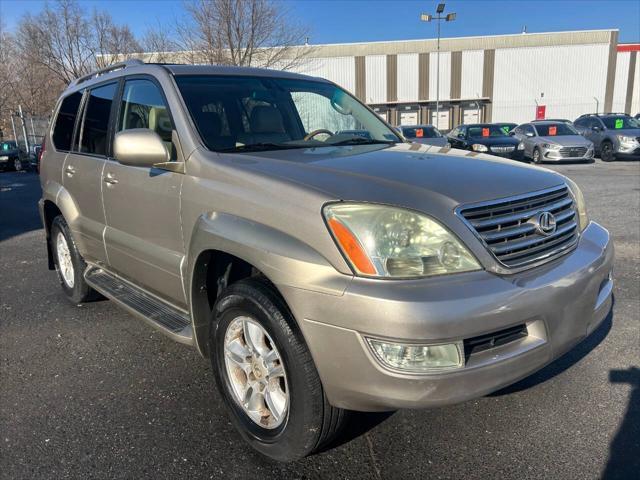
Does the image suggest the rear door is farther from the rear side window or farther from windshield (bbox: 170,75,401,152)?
windshield (bbox: 170,75,401,152)

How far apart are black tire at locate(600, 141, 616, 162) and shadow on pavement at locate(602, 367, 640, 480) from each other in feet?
57.7

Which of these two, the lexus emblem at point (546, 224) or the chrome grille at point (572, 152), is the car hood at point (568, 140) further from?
the lexus emblem at point (546, 224)

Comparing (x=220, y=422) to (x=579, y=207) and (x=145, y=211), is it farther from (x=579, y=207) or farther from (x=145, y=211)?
(x=579, y=207)

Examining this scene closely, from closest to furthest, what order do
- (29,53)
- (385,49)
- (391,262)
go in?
(391,262) → (29,53) → (385,49)

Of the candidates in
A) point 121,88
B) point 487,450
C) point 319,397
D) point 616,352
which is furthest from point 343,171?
point 616,352

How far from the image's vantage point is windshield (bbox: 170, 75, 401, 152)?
9.66 feet

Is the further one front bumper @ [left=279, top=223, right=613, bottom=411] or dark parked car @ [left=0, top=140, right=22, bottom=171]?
dark parked car @ [left=0, top=140, right=22, bottom=171]

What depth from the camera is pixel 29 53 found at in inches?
1305

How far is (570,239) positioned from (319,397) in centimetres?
147

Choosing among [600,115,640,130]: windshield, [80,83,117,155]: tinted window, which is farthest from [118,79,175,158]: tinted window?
[600,115,640,130]: windshield

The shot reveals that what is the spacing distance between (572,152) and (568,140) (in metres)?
Answer: 0.48

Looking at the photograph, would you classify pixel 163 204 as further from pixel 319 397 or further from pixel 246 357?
pixel 319 397

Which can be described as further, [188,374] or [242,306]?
[188,374]

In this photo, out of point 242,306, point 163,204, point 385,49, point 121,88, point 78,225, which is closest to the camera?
point 242,306
